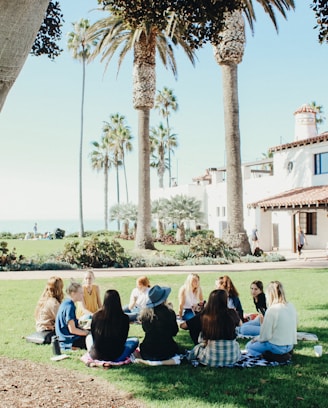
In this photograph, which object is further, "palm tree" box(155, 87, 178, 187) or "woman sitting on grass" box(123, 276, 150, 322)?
"palm tree" box(155, 87, 178, 187)

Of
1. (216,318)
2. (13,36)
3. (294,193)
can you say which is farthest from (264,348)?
(294,193)

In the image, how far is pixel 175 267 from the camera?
21469 mm

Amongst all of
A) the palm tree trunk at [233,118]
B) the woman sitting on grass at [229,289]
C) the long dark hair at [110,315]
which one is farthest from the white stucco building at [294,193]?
the long dark hair at [110,315]

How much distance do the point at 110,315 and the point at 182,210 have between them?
3761 cm

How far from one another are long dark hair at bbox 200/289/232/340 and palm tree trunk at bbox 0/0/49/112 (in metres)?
4.11

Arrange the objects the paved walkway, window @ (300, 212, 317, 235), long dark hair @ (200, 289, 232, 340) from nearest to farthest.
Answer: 1. long dark hair @ (200, 289, 232, 340)
2. the paved walkway
3. window @ (300, 212, 317, 235)

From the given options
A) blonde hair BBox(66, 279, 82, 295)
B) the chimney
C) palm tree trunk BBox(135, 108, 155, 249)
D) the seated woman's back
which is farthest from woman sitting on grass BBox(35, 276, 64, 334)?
the chimney

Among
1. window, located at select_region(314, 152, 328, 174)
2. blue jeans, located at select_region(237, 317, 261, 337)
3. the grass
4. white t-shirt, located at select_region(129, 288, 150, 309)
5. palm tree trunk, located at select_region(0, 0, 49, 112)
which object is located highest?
window, located at select_region(314, 152, 328, 174)

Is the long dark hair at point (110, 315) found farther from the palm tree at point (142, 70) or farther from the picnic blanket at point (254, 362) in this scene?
the palm tree at point (142, 70)

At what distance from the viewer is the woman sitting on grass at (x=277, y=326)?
22.4 feet

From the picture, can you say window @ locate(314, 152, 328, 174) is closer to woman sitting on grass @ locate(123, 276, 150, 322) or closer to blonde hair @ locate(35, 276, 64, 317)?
woman sitting on grass @ locate(123, 276, 150, 322)

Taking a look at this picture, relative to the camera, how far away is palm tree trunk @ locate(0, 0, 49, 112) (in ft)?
11.0

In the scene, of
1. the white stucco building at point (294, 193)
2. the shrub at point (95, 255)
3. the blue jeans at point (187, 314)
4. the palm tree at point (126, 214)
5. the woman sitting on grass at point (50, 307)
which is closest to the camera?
the woman sitting on grass at point (50, 307)

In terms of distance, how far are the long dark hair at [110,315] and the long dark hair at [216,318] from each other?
1142 millimetres
